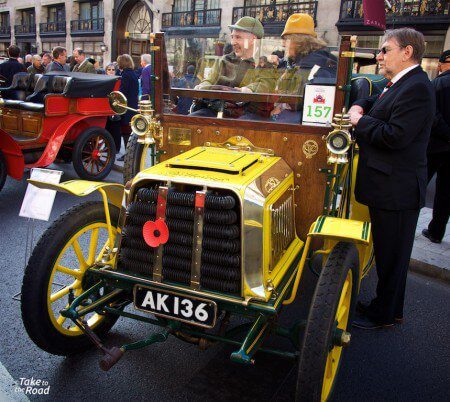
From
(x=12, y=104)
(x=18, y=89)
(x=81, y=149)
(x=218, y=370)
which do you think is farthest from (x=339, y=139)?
(x=18, y=89)

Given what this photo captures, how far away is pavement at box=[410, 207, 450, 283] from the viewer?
4074mm

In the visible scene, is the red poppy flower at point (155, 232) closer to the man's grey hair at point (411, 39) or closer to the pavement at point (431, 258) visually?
the man's grey hair at point (411, 39)

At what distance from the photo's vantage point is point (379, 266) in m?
2.99

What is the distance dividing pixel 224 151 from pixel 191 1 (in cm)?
1885

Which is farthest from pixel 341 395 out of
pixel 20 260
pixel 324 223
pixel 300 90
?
pixel 20 260

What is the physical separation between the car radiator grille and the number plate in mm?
110

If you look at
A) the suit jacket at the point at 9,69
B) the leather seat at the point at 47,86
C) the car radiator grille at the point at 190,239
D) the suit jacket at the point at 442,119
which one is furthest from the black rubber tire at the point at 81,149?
the suit jacket at the point at 442,119

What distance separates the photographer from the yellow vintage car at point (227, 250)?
219cm

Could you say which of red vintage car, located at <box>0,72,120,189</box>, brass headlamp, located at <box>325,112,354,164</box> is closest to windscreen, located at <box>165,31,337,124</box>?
brass headlamp, located at <box>325,112,354,164</box>

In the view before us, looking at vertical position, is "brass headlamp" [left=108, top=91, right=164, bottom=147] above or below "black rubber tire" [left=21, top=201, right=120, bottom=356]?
above

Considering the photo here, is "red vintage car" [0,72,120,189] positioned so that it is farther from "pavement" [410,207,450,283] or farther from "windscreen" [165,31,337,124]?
"pavement" [410,207,450,283]

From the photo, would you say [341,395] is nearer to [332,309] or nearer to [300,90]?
[332,309]

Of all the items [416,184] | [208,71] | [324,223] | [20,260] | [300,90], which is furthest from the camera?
[20,260]

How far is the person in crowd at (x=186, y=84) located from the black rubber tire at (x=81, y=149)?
3467mm
